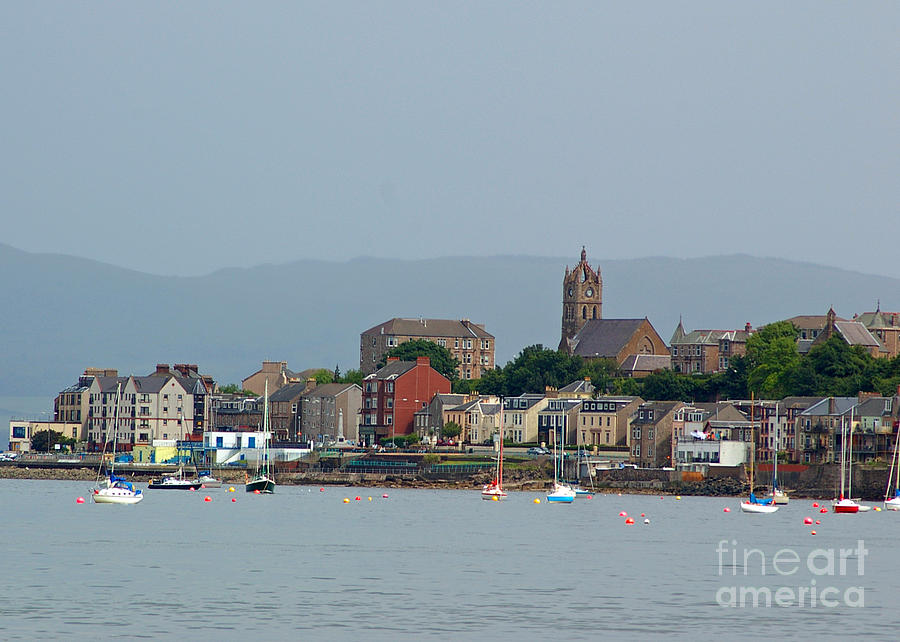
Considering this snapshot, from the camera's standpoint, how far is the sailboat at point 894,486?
108 meters

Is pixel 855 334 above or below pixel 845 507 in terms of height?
above

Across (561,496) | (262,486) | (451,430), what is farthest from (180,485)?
(451,430)

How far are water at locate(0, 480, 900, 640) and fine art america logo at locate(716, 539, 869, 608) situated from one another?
30 cm

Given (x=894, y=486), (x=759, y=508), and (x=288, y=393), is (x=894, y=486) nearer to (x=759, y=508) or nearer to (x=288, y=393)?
(x=759, y=508)

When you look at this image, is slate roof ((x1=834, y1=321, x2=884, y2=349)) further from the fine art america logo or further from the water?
the fine art america logo

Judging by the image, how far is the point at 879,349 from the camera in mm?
186875

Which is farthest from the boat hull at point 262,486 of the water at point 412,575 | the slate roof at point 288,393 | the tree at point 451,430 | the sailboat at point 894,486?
the slate roof at point 288,393

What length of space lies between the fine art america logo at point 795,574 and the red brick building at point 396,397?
319 ft

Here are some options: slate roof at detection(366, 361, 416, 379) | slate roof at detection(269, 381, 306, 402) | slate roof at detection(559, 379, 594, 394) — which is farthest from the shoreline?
slate roof at detection(269, 381, 306, 402)

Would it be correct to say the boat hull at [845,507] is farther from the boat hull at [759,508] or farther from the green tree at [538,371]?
the green tree at [538,371]

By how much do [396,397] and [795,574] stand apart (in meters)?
115

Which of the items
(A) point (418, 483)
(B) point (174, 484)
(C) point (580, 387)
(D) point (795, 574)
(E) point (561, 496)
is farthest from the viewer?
(C) point (580, 387)

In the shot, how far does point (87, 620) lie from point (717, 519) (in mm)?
57890

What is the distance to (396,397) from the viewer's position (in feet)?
560
